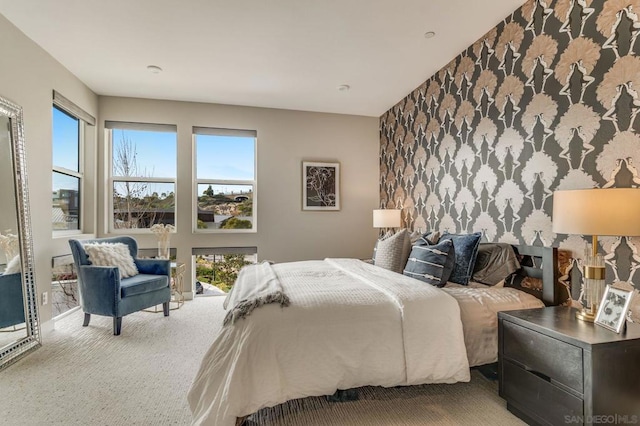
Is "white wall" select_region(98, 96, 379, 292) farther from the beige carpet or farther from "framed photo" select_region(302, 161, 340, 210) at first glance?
the beige carpet

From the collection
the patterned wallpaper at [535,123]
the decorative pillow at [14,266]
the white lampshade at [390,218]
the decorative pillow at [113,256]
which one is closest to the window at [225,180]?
the decorative pillow at [113,256]

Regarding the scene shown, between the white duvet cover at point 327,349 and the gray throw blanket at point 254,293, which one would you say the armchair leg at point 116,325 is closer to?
the gray throw blanket at point 254,293

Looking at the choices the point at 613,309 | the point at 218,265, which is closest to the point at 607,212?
the point at 613,309

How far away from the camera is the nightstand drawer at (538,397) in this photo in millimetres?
1500

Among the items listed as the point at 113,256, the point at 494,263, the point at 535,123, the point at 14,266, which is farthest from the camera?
the point at 113,256

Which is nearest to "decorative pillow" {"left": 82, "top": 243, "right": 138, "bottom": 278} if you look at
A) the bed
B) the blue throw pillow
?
the bed

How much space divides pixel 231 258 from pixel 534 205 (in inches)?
148

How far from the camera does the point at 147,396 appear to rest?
6.62ft

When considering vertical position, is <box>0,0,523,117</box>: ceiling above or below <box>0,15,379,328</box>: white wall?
above

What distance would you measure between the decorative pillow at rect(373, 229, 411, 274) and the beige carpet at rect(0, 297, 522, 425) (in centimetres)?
101

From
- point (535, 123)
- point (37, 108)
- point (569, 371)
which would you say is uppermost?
point (37, 108)

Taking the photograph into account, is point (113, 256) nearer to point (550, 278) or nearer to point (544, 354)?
point (544, 354)

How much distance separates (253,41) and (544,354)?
3.13 meters

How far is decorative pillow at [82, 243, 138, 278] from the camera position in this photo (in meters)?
3.25
